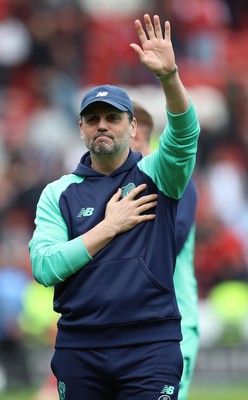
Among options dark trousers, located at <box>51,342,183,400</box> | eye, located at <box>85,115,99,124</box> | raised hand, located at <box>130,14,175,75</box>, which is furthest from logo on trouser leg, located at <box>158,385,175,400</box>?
raised hand, located at <box>130,14,175,75</box>

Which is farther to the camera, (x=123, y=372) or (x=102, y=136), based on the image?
(x=102, y=136)

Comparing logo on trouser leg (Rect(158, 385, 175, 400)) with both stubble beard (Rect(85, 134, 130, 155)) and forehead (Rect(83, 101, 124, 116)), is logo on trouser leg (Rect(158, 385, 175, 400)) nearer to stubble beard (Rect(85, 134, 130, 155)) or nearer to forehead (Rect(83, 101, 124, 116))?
stubble beard (Rect(85, 134, 130, 155))

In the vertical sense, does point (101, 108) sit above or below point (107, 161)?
above

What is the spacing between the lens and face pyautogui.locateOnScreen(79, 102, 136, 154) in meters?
5.59

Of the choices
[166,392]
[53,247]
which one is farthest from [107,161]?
[166,392]

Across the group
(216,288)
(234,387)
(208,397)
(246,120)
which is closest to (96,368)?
(208,397)

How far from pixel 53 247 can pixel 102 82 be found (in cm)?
1139

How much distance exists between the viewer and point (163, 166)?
5.54 m

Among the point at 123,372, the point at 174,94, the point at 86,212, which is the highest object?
the point at 174,94

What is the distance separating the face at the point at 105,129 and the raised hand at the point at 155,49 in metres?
0.34

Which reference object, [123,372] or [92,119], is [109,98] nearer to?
[92,119]

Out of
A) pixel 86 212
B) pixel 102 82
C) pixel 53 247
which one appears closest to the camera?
pixel 53 247

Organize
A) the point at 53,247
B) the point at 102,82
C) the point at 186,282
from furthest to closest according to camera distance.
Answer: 1. the point at 102,82
2. the point at 186,282
3. the point at 53,247

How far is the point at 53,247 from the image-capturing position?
5.51 metres
